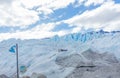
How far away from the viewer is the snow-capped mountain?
37906 mm

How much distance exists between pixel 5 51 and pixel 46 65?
5719cm

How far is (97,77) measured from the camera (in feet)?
98.0

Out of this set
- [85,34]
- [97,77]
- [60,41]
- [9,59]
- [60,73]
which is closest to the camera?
[97,77]

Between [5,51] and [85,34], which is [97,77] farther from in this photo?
[85,34]

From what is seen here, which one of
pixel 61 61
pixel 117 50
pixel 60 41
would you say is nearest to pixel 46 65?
pixel 61 61

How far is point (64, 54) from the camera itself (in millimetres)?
46531

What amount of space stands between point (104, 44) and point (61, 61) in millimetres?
81740

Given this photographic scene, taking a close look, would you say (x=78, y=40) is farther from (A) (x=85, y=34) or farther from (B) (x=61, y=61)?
(B) (x=61, y=61)

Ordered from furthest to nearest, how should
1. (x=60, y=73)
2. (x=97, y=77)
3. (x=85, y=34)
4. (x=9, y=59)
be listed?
(x=85, y=34) < (x=9, y=59) < (x=60, y=73) < (x=97, y=77)

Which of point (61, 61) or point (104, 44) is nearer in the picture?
point (61, 61)

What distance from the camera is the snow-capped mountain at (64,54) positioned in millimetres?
37906

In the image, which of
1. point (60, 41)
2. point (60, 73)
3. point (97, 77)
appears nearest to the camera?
point (97, 77)

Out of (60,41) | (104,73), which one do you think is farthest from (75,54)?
(60,41)

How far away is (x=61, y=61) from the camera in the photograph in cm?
4353
